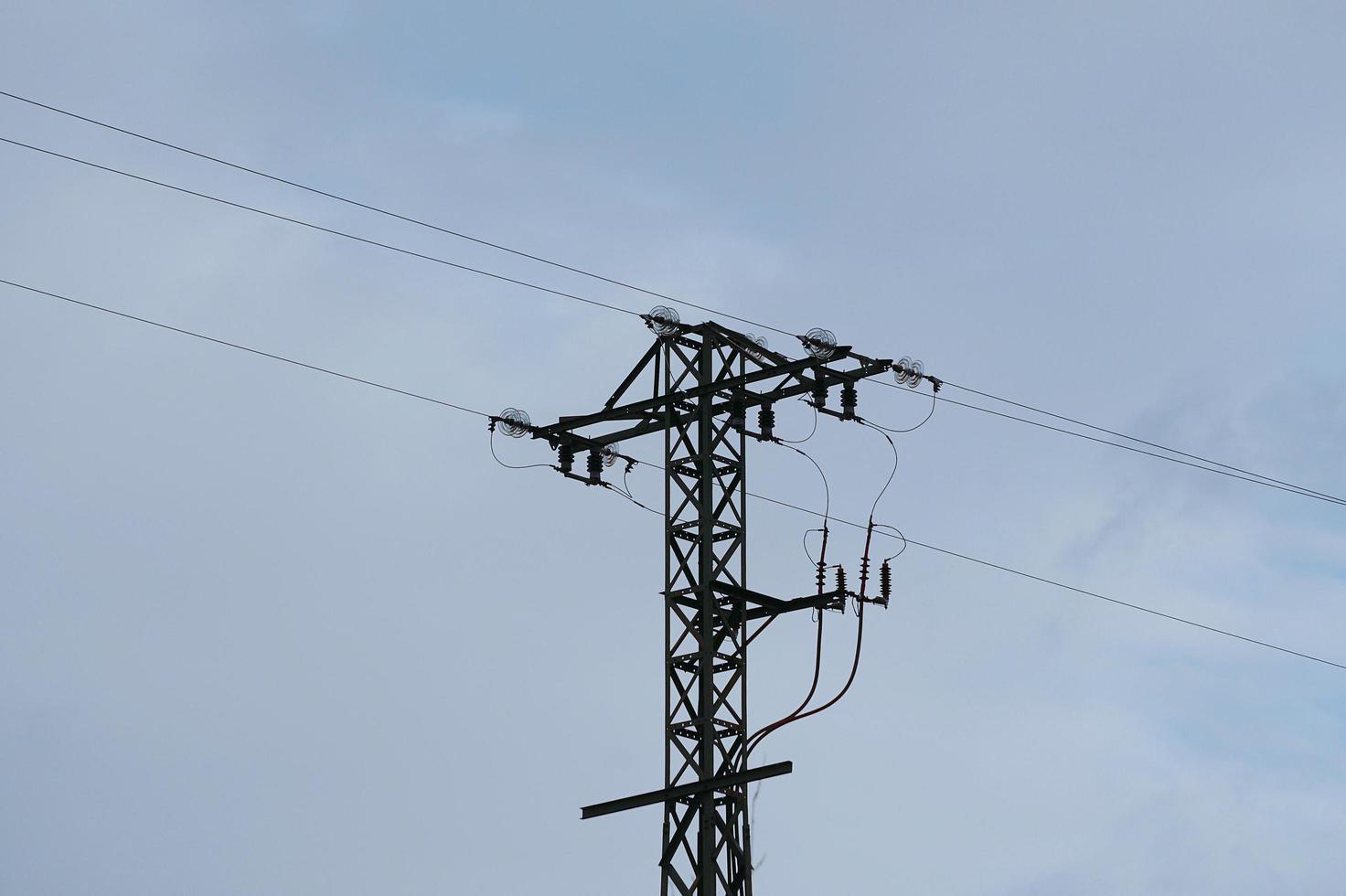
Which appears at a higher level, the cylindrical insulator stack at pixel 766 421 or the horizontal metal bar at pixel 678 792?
the cylindrical insulator stack at pixel 766 421

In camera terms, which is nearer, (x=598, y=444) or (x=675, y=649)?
(x=675, y=649)

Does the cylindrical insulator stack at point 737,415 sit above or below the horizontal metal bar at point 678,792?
above

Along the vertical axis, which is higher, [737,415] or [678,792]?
[737,415]

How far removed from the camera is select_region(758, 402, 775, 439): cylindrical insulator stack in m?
45.6

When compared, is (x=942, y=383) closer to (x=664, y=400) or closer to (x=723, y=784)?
(x=664, y=400)

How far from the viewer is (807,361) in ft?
147

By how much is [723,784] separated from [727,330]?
7.88 m

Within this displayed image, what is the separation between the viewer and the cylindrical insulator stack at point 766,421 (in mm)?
45594

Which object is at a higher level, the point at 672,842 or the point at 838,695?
→ the point at 838,695

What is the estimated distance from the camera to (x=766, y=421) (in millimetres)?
45656

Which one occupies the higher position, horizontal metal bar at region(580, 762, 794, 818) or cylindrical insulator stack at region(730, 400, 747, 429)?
cylindrical insulator stack at region(730, 400, 747, 429)

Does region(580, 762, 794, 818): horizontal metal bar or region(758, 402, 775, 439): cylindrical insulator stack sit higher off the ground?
region(758, 402, 775, 439): cylindrical insulator stack

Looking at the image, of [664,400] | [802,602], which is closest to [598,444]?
[664,400]

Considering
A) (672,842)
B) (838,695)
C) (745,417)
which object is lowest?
(672,842)
